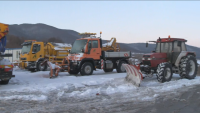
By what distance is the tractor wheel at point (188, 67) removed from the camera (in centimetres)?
1176

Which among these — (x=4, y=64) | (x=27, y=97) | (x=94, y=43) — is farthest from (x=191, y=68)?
(x=4, y=64)

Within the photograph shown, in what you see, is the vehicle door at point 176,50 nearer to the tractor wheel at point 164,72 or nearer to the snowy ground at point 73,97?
the tractor wheel at point 164,72

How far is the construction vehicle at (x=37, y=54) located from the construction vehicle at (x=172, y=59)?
365 inches

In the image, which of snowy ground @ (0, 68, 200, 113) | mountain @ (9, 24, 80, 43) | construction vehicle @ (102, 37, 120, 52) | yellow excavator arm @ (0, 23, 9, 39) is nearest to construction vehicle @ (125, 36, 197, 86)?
snowy ground @ (0, 68, 200, 113)

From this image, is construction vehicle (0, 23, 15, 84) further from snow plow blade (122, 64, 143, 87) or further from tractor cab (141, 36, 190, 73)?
tractor cab (141, 36, 190, 73)

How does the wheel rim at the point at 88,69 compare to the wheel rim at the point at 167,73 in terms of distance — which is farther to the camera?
the wheel rim at the point at 88,69

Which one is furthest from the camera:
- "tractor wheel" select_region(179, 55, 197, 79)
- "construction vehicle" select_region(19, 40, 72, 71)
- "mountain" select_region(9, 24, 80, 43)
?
"mountain" select_region(9, 24, 80, 43)

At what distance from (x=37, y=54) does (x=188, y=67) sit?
1243 cm

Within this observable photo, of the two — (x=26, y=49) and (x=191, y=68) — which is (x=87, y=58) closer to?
(x=191, y=68)

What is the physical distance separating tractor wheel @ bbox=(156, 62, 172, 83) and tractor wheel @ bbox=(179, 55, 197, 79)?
1.00m

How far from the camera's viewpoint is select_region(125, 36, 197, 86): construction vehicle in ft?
38.8

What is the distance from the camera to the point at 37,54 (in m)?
18.4

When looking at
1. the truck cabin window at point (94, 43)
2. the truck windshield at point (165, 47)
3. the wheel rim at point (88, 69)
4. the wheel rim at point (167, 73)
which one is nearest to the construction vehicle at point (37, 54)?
the wheel rim at point (88, 69)

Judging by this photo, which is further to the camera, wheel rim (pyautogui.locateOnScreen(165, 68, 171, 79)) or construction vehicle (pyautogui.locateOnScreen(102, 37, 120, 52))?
construction vehicle (pyautogui.locateOnScreen(102, 37, 120, 52))
